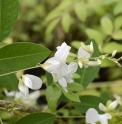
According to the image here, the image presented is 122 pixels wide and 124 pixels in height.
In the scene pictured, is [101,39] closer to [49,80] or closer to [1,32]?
[49,80]

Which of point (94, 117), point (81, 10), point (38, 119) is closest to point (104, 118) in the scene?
point (94, 117)

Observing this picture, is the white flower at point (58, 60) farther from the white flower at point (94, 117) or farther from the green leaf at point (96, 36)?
the green leaf at point (96, 36)

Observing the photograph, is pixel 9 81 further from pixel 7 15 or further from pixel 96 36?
pixel 96 36

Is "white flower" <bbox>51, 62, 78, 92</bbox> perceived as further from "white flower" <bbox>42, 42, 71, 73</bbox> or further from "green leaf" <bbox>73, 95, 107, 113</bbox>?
"green leaf" <bbox>73, 95, 107, 113</bbox>

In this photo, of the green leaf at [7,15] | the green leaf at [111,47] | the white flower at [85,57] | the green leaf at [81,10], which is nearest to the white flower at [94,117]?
the white flower at [85,57]

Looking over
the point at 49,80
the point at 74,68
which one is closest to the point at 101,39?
the point at 49,80

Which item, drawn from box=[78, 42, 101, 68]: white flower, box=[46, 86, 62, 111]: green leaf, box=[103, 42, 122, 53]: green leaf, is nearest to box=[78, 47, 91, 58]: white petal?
box=[78, 42, 101, 68]: white flower

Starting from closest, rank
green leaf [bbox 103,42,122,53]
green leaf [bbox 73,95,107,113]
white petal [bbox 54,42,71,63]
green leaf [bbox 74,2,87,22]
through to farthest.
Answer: white petal [bbox 54,42,71,63] → green leaf [bbox 73,95,107,113] → green leaf [bbox 103,42,122,53] → green leaf [bbox 74,2,87,22]

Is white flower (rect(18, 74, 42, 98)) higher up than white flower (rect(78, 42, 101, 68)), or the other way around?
white flower (rect(78, 42, 101, 68))
